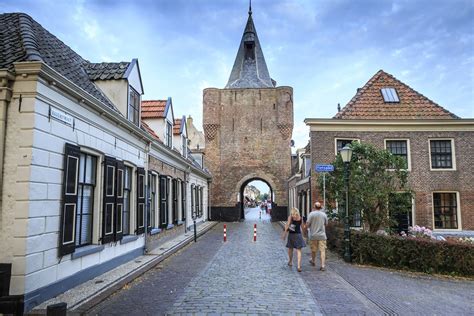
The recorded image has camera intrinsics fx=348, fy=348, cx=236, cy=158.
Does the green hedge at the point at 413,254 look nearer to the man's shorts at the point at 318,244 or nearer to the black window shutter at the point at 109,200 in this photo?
the man's shorts at the point at 318,244

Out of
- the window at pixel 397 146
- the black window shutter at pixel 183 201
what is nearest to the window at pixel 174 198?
the black window shutter at pixel 183 201

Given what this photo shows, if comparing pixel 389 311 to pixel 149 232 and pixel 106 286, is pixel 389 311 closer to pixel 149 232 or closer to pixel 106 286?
pixel 106 286

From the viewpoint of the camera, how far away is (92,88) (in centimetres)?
946

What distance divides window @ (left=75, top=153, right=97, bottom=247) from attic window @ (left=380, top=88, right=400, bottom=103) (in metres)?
16.2

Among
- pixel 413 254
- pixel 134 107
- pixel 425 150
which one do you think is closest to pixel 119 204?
pixel 134 107

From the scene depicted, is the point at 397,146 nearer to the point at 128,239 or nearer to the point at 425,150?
the point at 425,150

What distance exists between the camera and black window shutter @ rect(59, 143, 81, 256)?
6523 mm

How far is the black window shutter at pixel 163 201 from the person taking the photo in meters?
13.7

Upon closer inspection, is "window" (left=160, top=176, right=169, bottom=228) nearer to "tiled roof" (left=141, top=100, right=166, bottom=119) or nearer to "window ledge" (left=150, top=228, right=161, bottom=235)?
"window ledge" (left=150, top=228, right=161, bottom=235)

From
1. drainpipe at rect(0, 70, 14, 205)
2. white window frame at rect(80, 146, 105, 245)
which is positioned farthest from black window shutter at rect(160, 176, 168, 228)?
drainpipe at rect(0, 70, 14, 205)

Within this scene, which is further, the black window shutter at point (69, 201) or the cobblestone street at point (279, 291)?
the black window shutter at point (69, 201)

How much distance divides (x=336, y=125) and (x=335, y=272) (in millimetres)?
10019

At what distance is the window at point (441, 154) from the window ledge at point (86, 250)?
53.8 feet

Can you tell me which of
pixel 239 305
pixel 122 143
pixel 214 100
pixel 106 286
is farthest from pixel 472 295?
pixel 214 100
